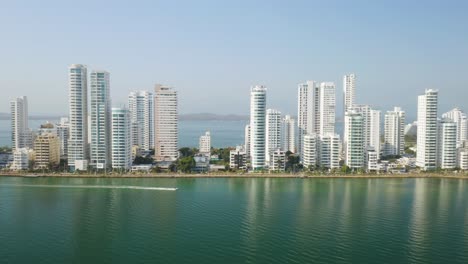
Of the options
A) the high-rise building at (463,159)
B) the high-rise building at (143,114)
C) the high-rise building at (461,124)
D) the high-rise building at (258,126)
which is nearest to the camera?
the high-rise building at (463,159)

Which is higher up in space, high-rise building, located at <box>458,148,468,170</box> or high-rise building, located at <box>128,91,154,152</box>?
high-rise building, located at <box>128,91,154,152</box>

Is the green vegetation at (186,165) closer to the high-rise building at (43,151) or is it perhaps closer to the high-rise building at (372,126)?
the high-rise building at (43,151)

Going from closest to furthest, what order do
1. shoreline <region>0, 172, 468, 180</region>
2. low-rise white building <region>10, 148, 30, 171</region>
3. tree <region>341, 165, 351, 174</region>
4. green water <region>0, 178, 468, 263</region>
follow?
green water <region>0, 178, 468, 263</region>
shoreline <region>0, 172, 468, 180</region>
tree <region>341, 165, 351, 174</region>
low-rise white building <region>10, 148, 30, 171</region>

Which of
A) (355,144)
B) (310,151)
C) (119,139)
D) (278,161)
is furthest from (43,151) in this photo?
(355,144)

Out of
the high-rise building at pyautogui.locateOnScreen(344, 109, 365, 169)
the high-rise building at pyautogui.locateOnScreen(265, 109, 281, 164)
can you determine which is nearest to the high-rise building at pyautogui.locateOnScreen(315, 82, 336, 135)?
the high-rise building at pyautogui.locateOnScreen(344, 109, 365, 169)

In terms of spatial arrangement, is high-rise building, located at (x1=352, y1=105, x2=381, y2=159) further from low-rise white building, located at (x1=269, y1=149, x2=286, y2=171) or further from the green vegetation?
the green vegetation

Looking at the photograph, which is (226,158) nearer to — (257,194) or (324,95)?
(324,95)

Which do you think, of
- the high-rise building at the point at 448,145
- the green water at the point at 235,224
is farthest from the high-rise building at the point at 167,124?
the high-rise building at the point at 448,145

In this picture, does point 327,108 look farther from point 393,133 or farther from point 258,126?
point 258,126
